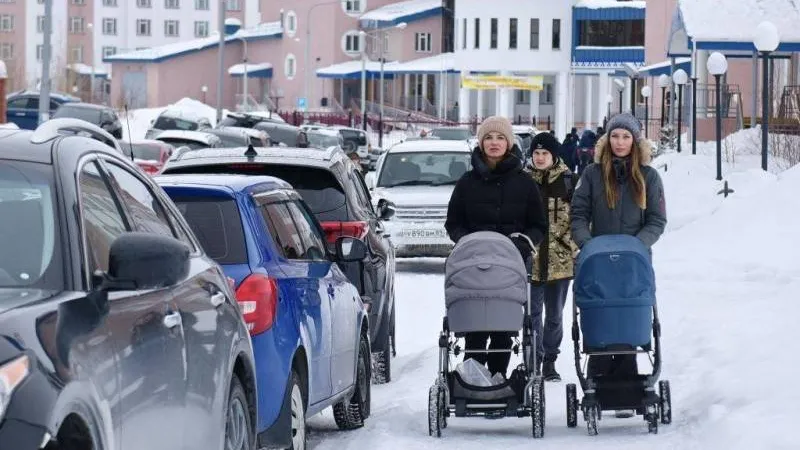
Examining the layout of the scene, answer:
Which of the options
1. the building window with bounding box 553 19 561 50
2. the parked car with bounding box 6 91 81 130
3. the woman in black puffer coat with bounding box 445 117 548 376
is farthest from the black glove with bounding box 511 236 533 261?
the building window with bounding box 553 19 561 50

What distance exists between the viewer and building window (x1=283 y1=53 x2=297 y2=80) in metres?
130

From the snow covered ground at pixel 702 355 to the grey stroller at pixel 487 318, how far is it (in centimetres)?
17

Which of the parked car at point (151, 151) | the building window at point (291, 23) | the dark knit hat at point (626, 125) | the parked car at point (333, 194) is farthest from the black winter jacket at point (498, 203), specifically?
the building window at point (291, 23)

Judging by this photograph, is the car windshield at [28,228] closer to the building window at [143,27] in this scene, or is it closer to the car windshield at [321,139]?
the car windshield at [321,139]

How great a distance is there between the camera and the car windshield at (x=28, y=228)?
17.4 feet

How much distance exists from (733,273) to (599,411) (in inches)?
284

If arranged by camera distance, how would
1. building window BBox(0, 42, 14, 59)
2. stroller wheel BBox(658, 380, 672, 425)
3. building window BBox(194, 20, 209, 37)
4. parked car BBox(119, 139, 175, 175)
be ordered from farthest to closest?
building window BBox(194, 20, 209, 37), building window BBox(0, 42, 14, 59), parked car BBox(119, 139, 175, 175), stroller wheel BBox(658, 380, 672, 425)

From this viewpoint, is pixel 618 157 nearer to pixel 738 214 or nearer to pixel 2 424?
pixel 2 424

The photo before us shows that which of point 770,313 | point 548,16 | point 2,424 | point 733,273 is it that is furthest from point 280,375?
point 548,16

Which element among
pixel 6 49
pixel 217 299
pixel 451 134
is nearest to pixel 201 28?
pixel 6 49

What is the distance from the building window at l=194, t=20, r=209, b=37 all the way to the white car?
463ft

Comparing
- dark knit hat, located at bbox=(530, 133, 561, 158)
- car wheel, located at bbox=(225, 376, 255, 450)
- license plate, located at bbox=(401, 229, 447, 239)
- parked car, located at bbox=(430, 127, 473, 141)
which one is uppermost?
dark knit hat, located at bbox=(530, 133, 561, 158)

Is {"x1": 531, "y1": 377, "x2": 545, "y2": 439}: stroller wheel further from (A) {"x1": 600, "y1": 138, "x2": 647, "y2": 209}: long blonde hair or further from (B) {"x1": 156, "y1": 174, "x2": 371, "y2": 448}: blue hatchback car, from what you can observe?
(A) {"x1": 600, "y1": 138, "x2": 647, "y2": 209}: long blonde hair

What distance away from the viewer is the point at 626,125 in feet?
36.4
